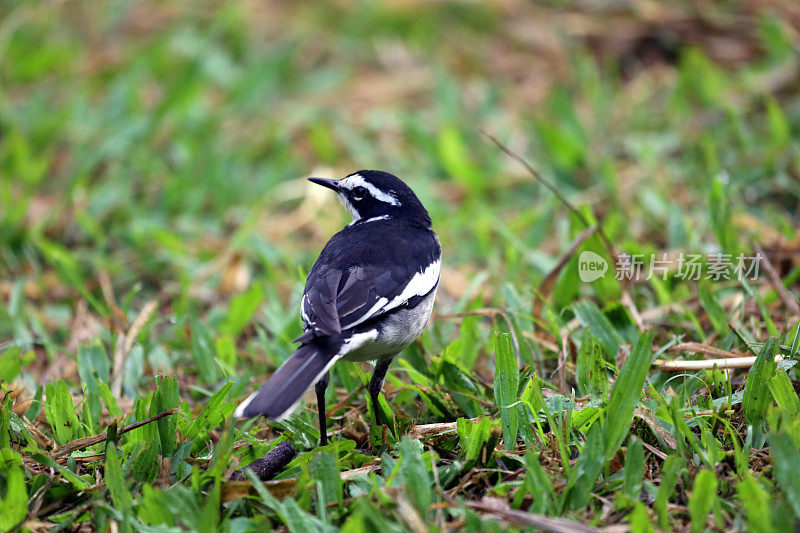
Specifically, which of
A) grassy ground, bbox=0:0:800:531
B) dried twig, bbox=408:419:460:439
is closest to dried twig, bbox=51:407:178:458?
grassy ground, bbox=0:0:800:531

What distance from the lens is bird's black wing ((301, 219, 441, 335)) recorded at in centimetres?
351

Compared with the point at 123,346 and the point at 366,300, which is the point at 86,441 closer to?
the point at 123,346

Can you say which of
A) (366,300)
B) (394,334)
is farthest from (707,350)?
(366,300)

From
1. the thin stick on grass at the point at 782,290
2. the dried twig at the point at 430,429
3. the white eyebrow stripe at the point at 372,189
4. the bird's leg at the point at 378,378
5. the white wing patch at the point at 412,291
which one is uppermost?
the white eyebrow stripe at the point at 372,189

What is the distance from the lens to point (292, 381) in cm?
311

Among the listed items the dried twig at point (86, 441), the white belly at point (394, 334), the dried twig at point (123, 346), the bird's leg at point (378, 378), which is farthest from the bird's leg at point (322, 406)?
the dried twig at point (123, 346)

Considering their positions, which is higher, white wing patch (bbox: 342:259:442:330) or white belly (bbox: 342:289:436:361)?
white wing patch (bbox: 342:259:442:330)

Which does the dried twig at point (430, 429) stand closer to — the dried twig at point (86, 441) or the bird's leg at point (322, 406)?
the bird's leg at point (322, 406)

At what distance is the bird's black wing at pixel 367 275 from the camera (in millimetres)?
3510

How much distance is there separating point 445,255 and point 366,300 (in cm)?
256

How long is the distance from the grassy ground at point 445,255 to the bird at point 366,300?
287 mm

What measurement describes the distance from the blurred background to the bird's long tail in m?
1.12

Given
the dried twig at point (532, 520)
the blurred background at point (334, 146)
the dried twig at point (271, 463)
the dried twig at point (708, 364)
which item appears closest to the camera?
the dried twig at point (532, 520)

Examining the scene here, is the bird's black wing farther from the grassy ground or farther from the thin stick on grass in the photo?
the thin stick on grass
